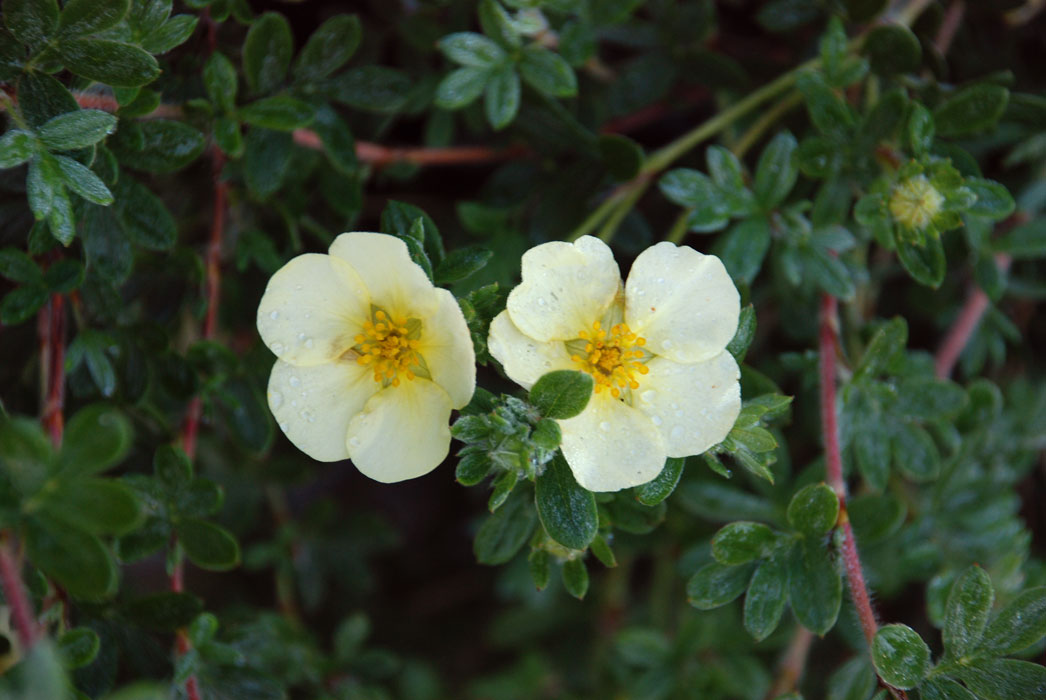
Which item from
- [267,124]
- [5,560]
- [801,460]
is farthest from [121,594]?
[801,460]

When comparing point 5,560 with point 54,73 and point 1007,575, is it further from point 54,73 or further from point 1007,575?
point 1007,575

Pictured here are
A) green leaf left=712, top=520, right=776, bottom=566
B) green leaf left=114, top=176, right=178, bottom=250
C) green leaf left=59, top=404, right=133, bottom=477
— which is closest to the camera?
green leaf left=59, top=404, right=133, bottom=477

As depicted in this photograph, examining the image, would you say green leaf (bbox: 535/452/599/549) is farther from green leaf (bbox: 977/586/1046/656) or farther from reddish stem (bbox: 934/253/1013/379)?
reddish stem (bbox: 934/253/1013/379)

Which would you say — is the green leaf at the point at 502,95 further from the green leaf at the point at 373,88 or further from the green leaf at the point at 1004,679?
the green leaf at the point at 1004,679

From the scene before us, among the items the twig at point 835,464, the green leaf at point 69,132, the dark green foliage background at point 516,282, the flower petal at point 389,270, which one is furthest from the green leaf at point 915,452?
the green leaf at point 69,132

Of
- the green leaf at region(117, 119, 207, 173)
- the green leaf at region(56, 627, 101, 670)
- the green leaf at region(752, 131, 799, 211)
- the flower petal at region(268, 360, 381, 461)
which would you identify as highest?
the green leaf at region(752, 131, 799, 211)

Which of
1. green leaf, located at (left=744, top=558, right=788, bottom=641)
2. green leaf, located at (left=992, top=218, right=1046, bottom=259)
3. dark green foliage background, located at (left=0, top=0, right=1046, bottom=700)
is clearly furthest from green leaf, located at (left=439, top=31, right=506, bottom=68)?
green leaf, located at (left=992, top=218, right=1046, bottom=259)
